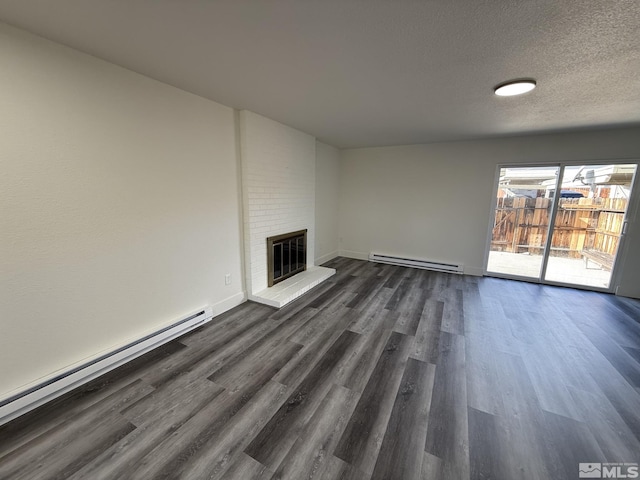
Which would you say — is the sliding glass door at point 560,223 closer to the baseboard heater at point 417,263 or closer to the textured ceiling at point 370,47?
the baseboard heater at point 417,263

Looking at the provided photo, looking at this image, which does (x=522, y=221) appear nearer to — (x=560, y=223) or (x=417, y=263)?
(x=560, y=223)

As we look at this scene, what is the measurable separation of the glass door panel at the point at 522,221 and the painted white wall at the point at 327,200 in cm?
305

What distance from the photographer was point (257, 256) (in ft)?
11.3

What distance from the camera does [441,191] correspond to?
4723mm

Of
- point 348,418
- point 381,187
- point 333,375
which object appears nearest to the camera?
point 348,418

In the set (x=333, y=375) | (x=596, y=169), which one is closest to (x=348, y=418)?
(x=333, y=375)

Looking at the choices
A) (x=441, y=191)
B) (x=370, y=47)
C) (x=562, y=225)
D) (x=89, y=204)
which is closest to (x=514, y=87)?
(x=370, y=47)

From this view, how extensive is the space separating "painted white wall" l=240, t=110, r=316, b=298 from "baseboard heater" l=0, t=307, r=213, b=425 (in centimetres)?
111

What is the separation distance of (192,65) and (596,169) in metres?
5.47

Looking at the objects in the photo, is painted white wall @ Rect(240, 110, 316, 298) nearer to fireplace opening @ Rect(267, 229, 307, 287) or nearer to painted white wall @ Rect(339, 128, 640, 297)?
fireplace opening @ Rect(267, 229, 307, 287)

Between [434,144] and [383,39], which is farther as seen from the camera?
[434,144]

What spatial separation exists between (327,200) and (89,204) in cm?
399

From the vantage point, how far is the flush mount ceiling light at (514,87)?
2.07 m

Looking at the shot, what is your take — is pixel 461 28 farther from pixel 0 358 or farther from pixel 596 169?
pixel 596 169
